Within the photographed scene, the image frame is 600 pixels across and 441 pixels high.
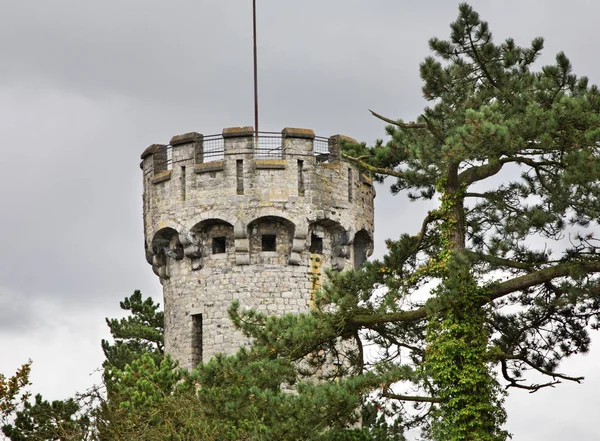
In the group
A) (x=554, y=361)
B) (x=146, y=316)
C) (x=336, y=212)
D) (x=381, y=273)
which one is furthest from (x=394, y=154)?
(x=146, y=316)

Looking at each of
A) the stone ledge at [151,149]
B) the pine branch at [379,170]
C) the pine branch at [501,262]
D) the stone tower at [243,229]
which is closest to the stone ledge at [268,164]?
the stone tower at [243,229]

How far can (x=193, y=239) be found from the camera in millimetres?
31094

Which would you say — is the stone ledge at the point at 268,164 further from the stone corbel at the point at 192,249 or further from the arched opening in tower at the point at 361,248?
the arched opening in tower at the point at 361,248

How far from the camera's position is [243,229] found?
3067 centimetres

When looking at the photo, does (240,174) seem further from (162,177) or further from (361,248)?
(361,248)

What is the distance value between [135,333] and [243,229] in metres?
7.40

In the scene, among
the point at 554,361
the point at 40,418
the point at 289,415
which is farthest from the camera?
the point at 40,418

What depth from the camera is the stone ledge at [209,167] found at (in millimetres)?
31094

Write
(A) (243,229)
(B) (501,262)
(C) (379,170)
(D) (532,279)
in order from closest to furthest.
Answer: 1. (B) (501,262)
2. (D) (532,279)
3. (C) (379,170)
4. (A) (243,229)

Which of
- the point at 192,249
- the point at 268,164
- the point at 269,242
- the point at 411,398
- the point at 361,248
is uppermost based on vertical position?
the point at 268,164

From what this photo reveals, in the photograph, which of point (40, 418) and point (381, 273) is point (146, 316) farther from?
point (381, 273)

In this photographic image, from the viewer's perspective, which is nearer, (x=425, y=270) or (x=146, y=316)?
(x=425, y=270)

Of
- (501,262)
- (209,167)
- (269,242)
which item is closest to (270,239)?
(269,242)

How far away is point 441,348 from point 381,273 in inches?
68.3
